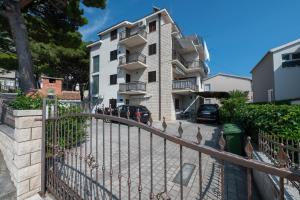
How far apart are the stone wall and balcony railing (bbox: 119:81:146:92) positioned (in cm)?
1669

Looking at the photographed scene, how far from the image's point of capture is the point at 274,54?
48.4 ft

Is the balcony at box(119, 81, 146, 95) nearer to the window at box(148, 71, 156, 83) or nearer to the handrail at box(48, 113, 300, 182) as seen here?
the window at box(148, 71, 156, 83)

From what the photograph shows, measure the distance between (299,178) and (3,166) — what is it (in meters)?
5.10

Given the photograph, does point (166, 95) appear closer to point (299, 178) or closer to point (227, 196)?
point (227, 196)

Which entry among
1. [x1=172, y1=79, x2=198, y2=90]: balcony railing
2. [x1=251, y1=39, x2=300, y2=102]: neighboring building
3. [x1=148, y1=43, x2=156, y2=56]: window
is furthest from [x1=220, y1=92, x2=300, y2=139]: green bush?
[x1=148, y1=43, x2=156, y2=56]: window

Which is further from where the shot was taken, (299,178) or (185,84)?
(185,84)

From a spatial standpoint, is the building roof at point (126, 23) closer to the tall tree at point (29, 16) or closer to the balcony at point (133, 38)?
the balcony at point (133, 38)

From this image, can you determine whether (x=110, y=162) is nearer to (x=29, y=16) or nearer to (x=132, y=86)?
(x=29, y=16)

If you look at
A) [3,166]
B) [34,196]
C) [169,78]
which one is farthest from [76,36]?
[169,78]

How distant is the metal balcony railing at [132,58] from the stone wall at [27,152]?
689 inches

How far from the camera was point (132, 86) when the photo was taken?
20.2 meters

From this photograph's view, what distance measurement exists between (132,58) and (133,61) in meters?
2.22

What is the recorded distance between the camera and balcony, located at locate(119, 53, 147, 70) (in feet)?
65.9

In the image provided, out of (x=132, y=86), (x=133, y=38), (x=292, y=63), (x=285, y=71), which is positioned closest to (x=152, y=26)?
(x=133, y=38)
